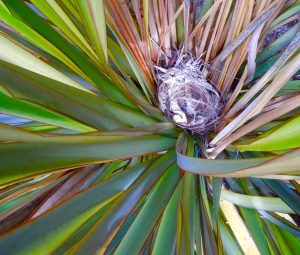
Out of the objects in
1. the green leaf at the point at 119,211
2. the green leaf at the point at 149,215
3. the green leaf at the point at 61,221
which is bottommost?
the green leaf at the point at 149,215

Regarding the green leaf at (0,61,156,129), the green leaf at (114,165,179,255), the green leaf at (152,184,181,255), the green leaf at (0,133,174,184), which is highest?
the green leaf at (0,61,156,129)

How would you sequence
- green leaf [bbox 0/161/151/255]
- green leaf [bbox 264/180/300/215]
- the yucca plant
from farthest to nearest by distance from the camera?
green leaf [bbox 264/180/300/215], the yucca plant, green leaf [bbox 0/161/151/255]

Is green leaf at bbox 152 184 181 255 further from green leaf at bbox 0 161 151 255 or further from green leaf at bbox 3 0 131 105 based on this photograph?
green leaf at bbox 3 0 131 105

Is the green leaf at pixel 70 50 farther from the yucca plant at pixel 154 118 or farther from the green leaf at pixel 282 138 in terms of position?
the green leaf at pixel 282 138

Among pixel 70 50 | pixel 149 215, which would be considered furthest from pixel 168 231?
pixel 70 50

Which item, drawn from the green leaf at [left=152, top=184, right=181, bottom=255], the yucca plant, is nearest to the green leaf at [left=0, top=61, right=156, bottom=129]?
→ the yucca plant

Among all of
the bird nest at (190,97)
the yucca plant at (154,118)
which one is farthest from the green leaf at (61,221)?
the bird nest at (190,97)

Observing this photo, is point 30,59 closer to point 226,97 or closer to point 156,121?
point 156,121
